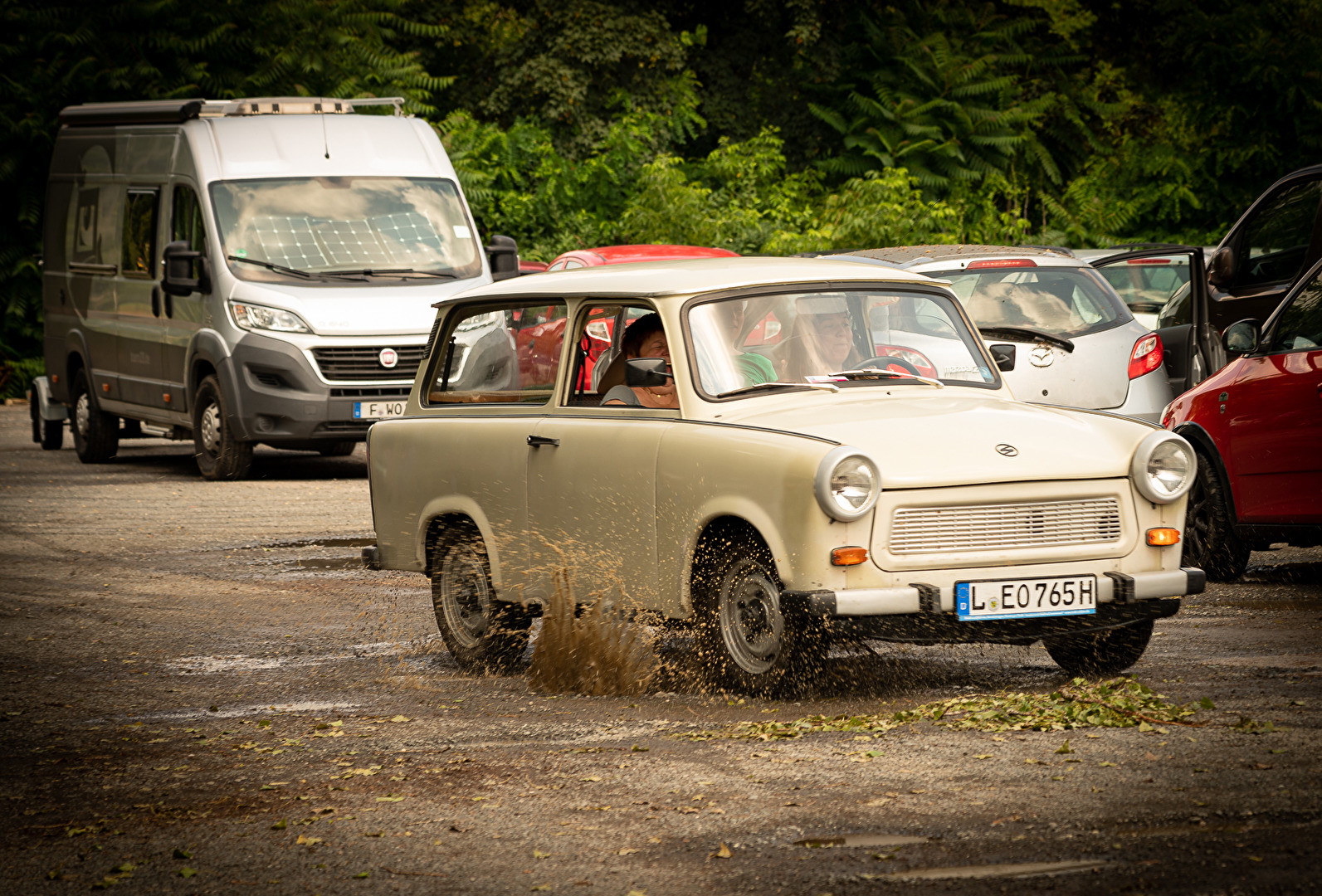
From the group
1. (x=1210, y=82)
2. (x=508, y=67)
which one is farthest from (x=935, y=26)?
(x=508, y=67)

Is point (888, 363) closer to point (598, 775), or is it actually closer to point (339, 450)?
point (598, 775)

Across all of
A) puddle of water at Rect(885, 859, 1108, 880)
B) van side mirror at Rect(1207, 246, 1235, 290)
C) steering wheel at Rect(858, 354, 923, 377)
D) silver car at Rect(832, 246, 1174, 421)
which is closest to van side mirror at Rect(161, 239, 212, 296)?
silver car at Rect(832, 246, 1174, 421)

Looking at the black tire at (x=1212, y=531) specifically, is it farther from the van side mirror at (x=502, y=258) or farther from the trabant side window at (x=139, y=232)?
the trabant side window at (x=139, y=232)

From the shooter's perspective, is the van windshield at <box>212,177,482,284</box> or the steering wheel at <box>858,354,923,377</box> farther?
the van windshield at <box>212,177,482,284</box>

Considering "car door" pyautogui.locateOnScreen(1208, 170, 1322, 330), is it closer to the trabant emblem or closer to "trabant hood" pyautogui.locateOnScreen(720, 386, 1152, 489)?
the trabant emblem

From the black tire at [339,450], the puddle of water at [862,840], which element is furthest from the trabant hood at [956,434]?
the black tire at [339,450]

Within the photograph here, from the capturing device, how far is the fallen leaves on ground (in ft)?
22.0

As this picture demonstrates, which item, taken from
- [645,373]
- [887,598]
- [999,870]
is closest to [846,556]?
[887,598]

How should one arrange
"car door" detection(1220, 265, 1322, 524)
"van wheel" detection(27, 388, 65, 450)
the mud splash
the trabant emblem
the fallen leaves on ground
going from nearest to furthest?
the fallen leaves on ground → the mud splash → "car door" detection(1220, 265, 1322, 524) → the trabant emblem → "van wheel" detection(27, 388, 65, 450)

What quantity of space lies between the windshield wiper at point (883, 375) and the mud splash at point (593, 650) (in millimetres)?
1330

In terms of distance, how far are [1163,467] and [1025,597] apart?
2.87 ft

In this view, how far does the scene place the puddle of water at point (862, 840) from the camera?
5.20 m

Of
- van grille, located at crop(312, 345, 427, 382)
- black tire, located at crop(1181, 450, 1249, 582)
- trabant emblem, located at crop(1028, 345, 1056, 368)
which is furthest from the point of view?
van grille, located at crop(312, 345, 427, 382)

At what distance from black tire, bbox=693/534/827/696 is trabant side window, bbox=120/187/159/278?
1196cm
